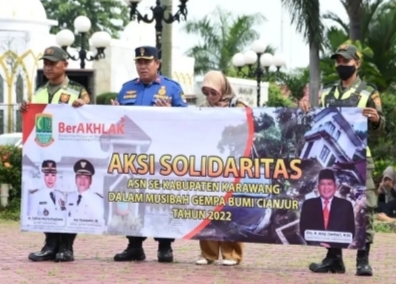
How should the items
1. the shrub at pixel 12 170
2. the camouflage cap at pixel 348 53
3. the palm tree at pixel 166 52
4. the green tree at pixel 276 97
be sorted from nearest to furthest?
the camouflage cap at pixel 348 53
the shrub at pixel 12 170
the palm tree at pixel 166 52
the green tree at pixel 276 97

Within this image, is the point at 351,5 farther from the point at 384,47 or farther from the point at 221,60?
the point at 221,60

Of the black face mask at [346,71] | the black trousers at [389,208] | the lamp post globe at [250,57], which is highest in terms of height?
the lamp post globe at [250,57]

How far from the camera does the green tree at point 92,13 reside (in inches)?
2815

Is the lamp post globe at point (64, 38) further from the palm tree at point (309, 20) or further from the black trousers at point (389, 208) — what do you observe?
the black trousers at point (389, 208)

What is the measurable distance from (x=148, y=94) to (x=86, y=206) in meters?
1.07

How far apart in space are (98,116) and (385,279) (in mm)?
2701

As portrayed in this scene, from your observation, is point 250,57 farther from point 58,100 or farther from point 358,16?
point 58,100

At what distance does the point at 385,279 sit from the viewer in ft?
34.6

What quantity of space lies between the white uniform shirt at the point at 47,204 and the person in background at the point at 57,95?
0.20 m

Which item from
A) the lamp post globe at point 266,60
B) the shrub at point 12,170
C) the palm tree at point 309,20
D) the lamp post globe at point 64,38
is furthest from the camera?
the lamp post globe at point 266,60

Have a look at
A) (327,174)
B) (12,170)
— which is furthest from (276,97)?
(327,174)

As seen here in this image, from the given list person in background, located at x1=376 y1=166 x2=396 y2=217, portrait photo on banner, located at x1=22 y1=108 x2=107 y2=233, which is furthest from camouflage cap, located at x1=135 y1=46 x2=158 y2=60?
person in background, located at x1=376 y1=166 x2=396 y2=217

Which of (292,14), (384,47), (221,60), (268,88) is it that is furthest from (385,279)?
(221,60)

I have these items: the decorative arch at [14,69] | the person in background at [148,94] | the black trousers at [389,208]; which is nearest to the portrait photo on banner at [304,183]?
the person in background at [148,94]
